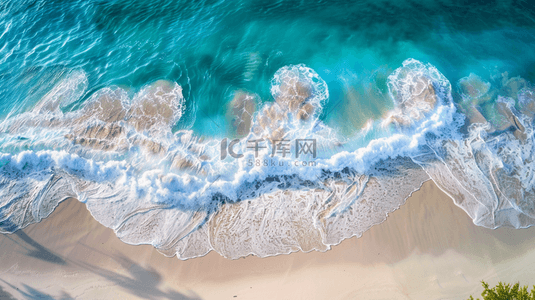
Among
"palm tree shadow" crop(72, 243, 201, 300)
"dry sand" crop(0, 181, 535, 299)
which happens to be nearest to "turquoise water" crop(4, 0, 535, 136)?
"dry sand" crop(0, 181, 535, 299)

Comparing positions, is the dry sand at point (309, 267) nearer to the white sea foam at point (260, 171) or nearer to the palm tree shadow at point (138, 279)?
the palm tree shadow at point (138, 279)

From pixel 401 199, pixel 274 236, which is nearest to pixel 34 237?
pixel 274 236

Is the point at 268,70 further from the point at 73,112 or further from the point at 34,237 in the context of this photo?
the point at 34,237

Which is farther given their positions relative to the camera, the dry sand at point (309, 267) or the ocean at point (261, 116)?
the ocean at point (261, 116)

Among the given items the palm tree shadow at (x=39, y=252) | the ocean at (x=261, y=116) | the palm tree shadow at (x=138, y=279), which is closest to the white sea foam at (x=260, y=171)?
the ocean at (x=261, y=116)

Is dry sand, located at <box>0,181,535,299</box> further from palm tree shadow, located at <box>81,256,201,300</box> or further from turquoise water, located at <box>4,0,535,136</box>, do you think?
turquoise water, located at <box>4,0,535,136</box>

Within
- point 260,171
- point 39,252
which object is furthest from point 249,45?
point 39,252

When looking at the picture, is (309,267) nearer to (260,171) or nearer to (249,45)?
(260,171)

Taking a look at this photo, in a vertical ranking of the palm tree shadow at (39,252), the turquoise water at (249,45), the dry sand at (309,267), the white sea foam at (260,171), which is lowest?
the dry sand at (309,267)
